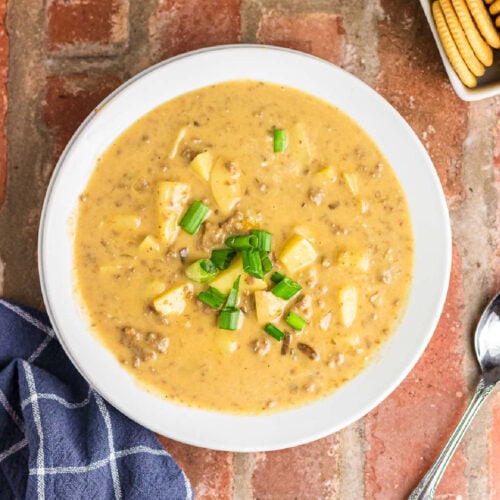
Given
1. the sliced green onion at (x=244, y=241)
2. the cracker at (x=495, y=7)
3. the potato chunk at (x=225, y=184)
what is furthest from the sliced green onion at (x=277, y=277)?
the cracker at (x=495, y=7)

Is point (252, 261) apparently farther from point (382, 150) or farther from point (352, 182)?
point (382, 150)

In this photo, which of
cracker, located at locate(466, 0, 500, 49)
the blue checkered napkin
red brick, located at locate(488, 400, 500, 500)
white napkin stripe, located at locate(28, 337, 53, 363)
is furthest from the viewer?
red brick, located at locate(488, 400, 500, 500)

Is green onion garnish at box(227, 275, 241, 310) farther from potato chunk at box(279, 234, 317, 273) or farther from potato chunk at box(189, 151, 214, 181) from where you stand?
potato chunk at box(189, 151, 214, 181)

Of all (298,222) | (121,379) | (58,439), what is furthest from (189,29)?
Result: (58,439)

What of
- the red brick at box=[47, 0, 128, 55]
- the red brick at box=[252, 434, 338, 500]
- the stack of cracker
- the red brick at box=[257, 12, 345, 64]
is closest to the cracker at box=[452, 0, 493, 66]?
the stack of cracker

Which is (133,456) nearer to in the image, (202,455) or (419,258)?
(202,455)

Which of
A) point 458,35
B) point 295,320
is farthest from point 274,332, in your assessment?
point 458,35
